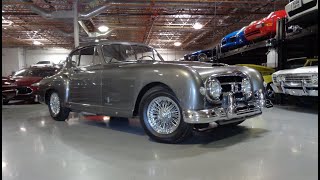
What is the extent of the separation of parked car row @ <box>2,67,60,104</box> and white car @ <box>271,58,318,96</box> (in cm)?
643

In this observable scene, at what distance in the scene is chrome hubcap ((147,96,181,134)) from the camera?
3.87 m

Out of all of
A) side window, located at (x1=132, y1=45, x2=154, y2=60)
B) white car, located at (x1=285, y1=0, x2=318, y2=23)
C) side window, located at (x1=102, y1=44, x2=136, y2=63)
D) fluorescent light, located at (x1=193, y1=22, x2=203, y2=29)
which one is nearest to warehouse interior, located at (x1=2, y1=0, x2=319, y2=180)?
white car, located at (x1=285, y1=0, x2=318, y2=23)

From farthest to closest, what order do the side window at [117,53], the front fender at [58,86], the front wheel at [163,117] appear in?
1. the front fender at [58,86]
2. the side window at [117,53]
3. the front wheel at [163,117]

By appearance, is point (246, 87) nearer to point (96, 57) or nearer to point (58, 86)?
point (96, 57)

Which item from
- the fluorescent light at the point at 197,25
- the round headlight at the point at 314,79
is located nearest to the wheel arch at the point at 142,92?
the round headlight at the point at 314,79

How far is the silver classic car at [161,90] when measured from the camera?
11.9ft

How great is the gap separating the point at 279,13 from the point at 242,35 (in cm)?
153

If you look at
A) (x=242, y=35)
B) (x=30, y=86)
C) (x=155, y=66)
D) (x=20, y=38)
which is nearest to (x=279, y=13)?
(x=242, y=35)

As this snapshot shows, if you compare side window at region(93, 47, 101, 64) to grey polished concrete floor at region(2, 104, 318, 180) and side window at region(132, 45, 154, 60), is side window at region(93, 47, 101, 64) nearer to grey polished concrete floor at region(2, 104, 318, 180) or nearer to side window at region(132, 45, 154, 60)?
side window at region(132, 45, 154, 60)

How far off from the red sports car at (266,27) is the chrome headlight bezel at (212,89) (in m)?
5.28

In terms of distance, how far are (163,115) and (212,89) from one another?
2.45ft

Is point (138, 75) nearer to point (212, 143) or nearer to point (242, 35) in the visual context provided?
point (212, 143)

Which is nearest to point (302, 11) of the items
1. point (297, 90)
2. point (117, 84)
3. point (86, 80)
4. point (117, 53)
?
point (297, 90)

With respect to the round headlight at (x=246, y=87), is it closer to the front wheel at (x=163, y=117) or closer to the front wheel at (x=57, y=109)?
the front wheel at (x=163, y=117)
